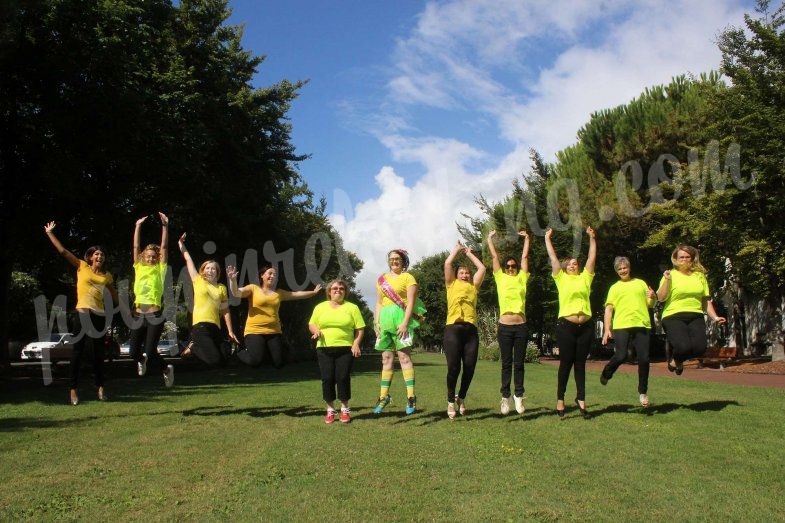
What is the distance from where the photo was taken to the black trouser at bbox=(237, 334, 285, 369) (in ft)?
28.5

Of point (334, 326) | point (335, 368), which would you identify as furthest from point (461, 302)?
point (335, 368)

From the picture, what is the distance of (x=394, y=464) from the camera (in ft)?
18.5

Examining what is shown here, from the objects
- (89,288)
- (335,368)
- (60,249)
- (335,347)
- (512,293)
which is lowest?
(335,368)

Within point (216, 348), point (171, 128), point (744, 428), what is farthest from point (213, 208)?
point (744, 428)

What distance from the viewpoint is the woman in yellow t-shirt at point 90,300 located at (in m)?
9.36

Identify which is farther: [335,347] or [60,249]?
[60,249]

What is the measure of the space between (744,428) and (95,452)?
692 cm

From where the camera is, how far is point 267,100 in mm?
25547

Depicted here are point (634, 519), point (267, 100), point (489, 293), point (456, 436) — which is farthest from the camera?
point (489, 293)

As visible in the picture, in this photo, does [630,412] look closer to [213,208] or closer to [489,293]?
[213,208]

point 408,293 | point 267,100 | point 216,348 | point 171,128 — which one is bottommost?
point 216,348

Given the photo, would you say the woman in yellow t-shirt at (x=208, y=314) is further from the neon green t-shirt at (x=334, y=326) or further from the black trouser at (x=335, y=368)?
the black trouser at (x=335, y=368)

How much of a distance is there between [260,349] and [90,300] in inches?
109

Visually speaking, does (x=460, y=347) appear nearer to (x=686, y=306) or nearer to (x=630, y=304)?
(x=630, y=304)
